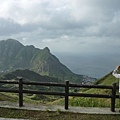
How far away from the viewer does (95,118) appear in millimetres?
9945

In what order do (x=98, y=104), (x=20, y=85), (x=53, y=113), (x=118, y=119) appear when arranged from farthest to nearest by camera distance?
(x=98, y=104)
(x=20, y=85)
(x=53, y=113)
(x=118, y=119)

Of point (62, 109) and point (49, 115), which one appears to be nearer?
point (49, 115)

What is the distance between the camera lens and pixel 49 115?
10289 millimetres

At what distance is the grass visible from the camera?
9961 mm

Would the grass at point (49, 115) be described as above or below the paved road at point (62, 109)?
below

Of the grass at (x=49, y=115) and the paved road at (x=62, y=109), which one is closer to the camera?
the grass at (x=49, y=115)

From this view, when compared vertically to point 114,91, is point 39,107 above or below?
below

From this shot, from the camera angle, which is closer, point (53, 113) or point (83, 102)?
point (53, 113)

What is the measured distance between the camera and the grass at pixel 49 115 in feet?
32.7

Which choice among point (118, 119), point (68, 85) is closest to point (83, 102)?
point (68, 85)

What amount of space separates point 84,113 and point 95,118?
760mm

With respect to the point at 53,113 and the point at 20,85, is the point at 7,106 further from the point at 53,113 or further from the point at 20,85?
the point at 53,113

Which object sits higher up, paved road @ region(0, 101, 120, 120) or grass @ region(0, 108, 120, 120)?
paved road @ region(0, 101, 120, 120)

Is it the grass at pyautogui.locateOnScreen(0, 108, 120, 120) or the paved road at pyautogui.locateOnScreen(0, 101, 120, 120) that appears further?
the paved road at pyautogui.locateOnScreen(0, 101, 120, 120)
